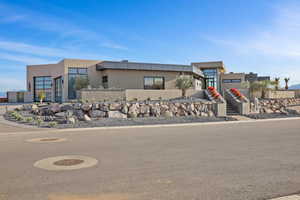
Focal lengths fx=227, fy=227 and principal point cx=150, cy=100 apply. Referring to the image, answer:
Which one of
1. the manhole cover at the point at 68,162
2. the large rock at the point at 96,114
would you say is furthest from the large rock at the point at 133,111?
the manhole cover at the point at 68,162

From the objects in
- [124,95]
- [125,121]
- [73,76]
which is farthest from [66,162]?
[73,76]

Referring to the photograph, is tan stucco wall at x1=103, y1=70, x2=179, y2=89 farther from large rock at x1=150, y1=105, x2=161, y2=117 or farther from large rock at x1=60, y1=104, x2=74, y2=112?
large rock at x1=60, y1=104, x2=74, y2=112

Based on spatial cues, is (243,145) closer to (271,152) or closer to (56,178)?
(271,152)

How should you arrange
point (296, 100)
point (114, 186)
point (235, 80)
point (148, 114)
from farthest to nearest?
1. point (235, 80)
2. point (296, 100)
3. point (148, 114)
4. point (114, 186)

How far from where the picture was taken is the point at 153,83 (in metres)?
27.4

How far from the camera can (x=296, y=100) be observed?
87.8ft

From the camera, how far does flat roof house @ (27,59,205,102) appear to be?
2466 cm

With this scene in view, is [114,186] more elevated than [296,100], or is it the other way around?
[296,100]

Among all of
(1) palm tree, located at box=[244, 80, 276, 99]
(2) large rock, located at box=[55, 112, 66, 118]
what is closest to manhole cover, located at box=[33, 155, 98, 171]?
(2) large rock, located at box=[55, 112, 66, 118]

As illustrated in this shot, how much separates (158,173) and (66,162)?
2.70 m

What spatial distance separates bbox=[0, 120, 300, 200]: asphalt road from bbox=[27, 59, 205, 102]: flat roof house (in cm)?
1672

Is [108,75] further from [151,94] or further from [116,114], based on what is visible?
[116,114]

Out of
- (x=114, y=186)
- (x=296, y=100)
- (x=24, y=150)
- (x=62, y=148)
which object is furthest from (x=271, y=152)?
(x=296, y=100)

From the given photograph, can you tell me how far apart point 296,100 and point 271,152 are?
2347 centimetres
